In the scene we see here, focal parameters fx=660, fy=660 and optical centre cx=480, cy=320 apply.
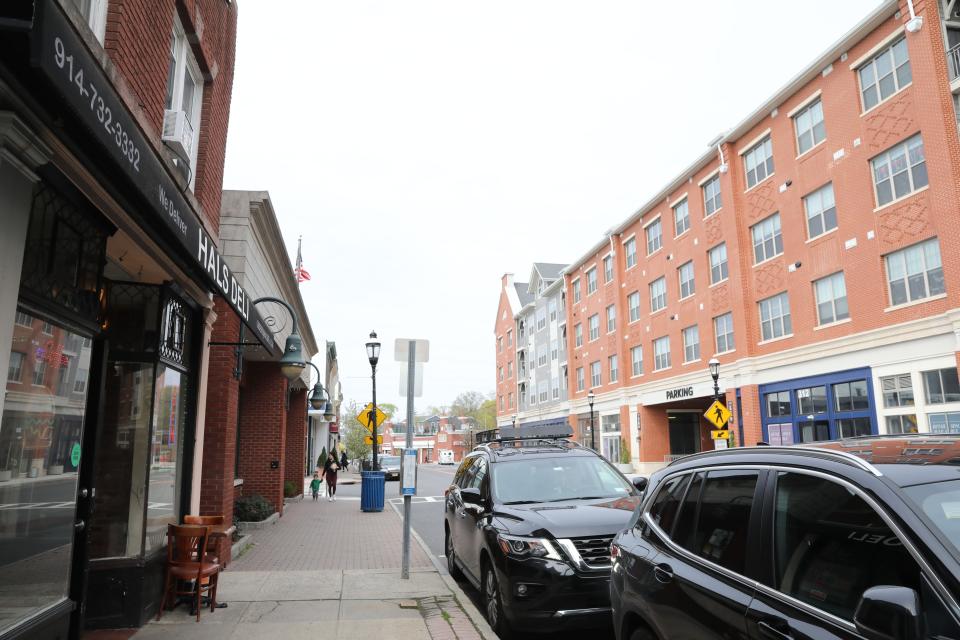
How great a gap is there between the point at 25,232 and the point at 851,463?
4801mm

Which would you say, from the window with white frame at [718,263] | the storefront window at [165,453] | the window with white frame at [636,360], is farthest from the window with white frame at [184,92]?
the window with white frame at [636,360]

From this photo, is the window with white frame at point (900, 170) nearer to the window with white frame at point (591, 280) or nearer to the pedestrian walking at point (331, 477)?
the pedestrian walking at point (331, 477)

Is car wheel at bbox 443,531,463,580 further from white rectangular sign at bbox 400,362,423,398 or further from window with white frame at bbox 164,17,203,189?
window with white frame at bbox 164,17,203,189

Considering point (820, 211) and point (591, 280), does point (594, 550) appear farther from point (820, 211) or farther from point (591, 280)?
point (591, 280)

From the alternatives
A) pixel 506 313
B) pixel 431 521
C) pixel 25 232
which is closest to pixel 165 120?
pixel 25 232

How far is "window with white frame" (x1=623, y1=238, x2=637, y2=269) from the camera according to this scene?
40438mm

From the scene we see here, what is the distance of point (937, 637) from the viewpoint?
6.91 feet

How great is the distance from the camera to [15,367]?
4.38 meters

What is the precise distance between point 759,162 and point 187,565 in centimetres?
2794

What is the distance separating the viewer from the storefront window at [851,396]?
74.3ft

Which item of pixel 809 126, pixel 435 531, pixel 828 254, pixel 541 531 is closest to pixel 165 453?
pixel 541 531

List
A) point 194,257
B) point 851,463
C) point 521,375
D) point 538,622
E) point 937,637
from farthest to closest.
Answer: point 521,375 < point 538,622 < point 194,257 < point 851,463 < point 937,637

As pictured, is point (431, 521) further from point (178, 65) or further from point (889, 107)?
point (889, 107)

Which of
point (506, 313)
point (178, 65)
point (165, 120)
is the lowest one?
A: point (165, 120)
